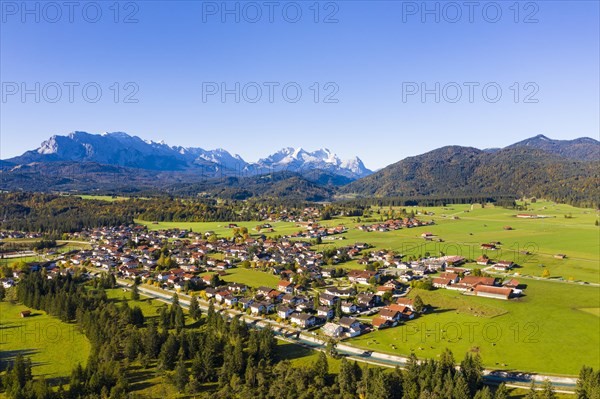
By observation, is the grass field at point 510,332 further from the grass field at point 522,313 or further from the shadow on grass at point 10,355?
the shadow on grass at point 10,355

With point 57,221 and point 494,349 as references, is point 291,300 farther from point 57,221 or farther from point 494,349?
point 57,221

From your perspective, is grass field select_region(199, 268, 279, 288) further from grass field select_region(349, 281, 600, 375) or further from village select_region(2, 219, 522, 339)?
grass field select_region(349, 281, 600, 375)

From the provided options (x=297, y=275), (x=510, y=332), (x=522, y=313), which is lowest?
(x=510, y=332)

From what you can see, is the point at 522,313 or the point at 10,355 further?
the point at 522,313

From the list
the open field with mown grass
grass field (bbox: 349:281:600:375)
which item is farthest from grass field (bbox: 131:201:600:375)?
the open field with mown grass

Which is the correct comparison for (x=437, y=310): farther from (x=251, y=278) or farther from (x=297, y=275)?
(x=251, y=278)

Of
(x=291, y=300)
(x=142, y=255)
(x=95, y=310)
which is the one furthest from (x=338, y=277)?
(x=142, y=255)

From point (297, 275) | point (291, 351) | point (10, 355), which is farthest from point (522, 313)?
point (10, 355)

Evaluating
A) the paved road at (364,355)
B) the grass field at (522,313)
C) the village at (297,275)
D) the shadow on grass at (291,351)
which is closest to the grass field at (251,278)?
the grass field at (522,313)
